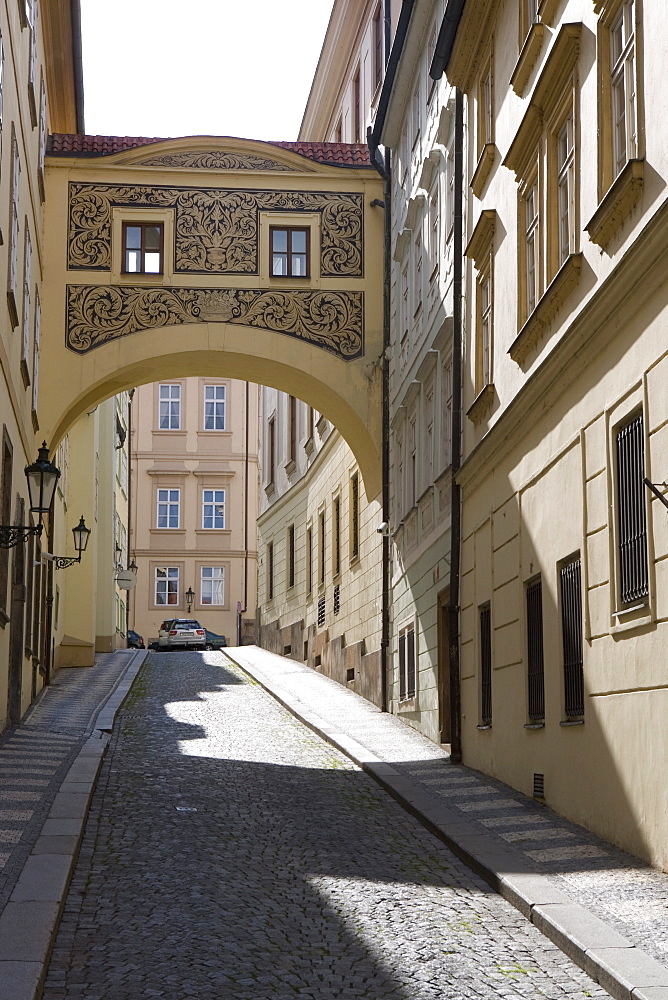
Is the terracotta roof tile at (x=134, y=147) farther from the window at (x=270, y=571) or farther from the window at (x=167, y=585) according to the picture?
the window at (x=167, y=585)

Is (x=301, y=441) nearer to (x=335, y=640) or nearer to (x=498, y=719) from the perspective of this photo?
(x=335, y=640)

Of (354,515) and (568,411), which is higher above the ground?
(354,515)

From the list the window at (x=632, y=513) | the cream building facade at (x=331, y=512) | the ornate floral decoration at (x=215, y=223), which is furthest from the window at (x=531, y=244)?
the ornate floral decoration at (x=215, y=223)

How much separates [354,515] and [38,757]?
12635 mm

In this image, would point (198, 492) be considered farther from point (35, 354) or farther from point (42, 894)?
point (42, 894)

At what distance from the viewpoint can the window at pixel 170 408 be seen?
57.1m

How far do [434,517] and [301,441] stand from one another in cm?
1579

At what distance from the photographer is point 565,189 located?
12.2 metres

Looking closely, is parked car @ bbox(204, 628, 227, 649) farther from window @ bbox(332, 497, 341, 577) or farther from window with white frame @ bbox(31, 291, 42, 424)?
window with white frame @ bbox(31, 291, 42, 424)

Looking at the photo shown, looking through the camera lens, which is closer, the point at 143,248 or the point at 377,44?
the point at 143,248

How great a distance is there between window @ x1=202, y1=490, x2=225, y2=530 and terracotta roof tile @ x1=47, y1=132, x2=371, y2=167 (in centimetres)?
3417

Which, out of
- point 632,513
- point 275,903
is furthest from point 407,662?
point 275,903

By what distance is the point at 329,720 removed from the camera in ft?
66.6

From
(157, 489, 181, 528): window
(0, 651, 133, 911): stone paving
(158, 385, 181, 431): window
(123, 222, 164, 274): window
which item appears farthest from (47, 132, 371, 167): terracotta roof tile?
(157, 489, 181, 528): window
